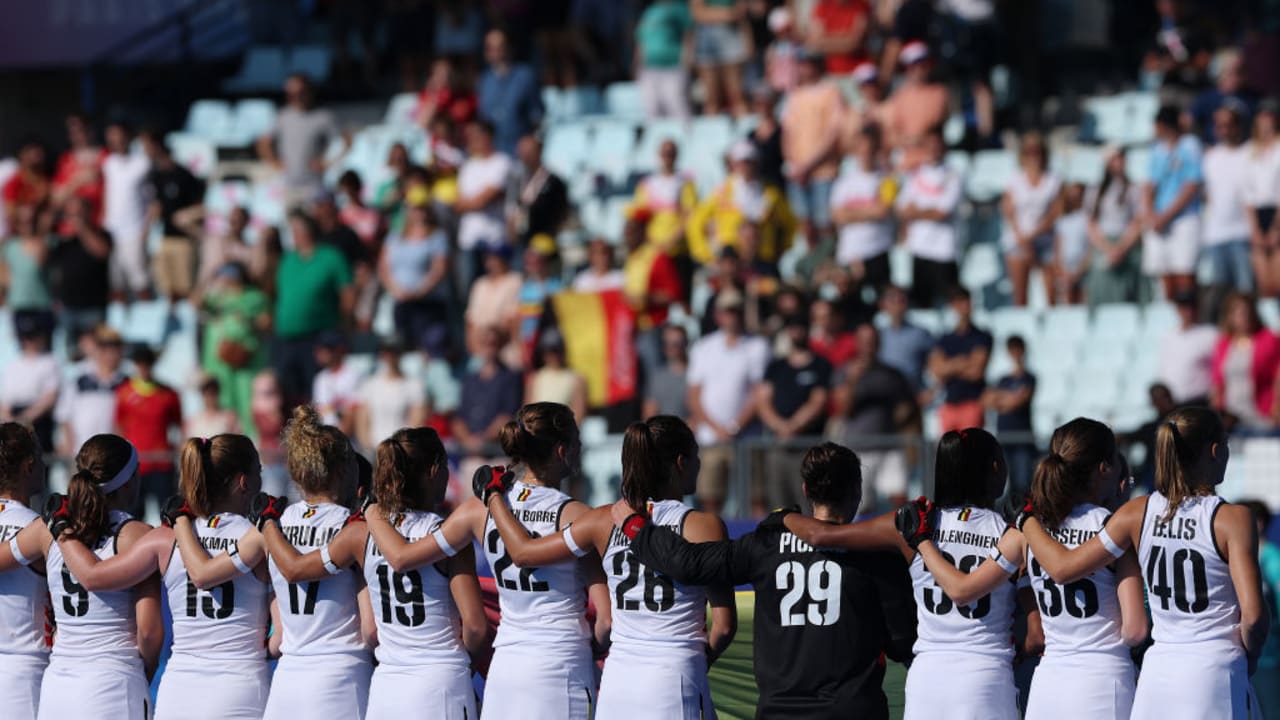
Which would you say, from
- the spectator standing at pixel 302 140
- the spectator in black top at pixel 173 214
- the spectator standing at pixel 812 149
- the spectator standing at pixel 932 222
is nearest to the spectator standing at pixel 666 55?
the spectator standing at pixel 812 149

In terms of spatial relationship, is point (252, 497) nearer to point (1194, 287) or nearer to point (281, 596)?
point (281, 596)

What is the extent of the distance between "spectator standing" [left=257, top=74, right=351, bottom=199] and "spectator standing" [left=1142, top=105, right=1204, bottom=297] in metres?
7.59

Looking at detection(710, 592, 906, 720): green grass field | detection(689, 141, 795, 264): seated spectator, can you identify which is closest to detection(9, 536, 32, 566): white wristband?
detection(710, 592, 906, 720): green grass field

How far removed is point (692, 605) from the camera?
760cm

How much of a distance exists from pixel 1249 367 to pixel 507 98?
7470 millimetres

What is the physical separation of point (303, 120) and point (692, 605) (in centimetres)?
1267

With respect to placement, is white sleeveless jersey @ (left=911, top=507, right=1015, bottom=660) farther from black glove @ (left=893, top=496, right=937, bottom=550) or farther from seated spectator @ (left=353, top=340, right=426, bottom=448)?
seated spectator @ (left=353, top=340, right=426, bottom=448)

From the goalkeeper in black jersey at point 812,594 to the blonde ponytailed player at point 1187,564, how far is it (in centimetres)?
65

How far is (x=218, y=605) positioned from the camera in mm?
8047

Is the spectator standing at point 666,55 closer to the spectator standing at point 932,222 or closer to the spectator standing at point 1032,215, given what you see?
the spectator standing at point 932,222

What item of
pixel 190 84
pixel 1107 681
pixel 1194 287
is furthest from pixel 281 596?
pixel 190 84

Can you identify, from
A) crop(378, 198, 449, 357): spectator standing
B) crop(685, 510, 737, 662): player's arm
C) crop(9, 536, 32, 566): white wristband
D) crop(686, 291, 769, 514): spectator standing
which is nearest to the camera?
crop(685, 510, 737, 662): player's arm

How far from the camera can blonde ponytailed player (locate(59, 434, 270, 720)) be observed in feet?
26.2

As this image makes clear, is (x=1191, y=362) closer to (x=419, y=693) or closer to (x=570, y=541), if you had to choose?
(x=570, y=541)
